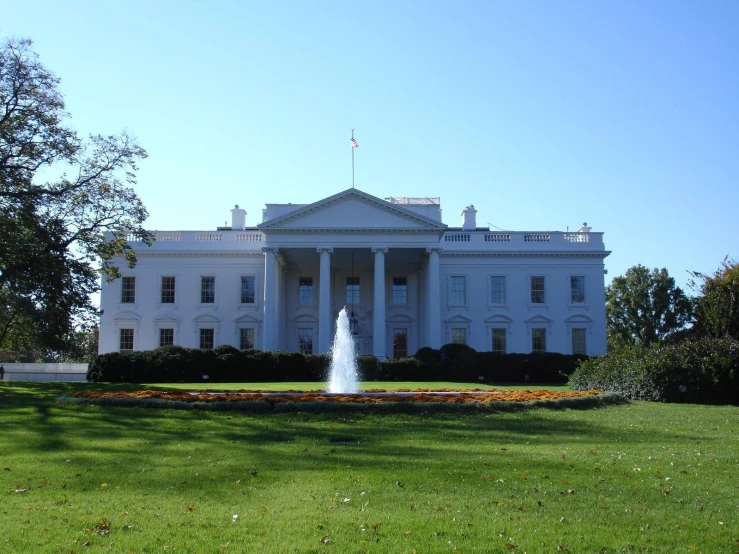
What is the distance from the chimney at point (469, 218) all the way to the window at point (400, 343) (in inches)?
396

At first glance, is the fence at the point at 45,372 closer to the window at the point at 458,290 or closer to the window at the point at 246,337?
the window at the point at 246,337

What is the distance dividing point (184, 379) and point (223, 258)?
13.8 m

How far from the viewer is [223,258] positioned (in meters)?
49.8

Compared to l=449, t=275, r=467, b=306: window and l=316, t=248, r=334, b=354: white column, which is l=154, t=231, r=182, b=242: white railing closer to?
l=316, t=248, r=334, b=354: white column

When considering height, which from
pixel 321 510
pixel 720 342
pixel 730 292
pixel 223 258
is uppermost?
pixel 223 258

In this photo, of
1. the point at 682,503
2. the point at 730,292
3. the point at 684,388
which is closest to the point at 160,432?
the point at 682,503

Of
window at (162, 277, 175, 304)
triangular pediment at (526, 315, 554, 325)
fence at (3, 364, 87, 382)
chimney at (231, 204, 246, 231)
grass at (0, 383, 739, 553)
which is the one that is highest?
chimney at (231, 204, 246, 231)

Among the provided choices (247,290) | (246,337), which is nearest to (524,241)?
(247,290)

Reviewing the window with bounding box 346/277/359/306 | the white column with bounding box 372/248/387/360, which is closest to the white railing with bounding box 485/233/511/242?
the white column with bounding box 372/248/387/360

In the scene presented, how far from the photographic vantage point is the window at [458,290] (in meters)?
50.3

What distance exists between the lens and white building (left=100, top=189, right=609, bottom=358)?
49.2 meters

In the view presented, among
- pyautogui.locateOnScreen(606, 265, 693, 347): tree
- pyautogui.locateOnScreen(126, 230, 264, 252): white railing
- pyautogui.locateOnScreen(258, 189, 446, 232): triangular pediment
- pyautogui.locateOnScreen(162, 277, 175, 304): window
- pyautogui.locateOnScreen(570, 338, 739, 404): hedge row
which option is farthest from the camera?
pyautogui.locateOnScreen(606, 265, 693, 347): tree

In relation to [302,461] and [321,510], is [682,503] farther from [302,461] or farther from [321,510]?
[302,461]

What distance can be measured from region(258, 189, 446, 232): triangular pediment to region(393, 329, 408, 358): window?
8274 millimetres
